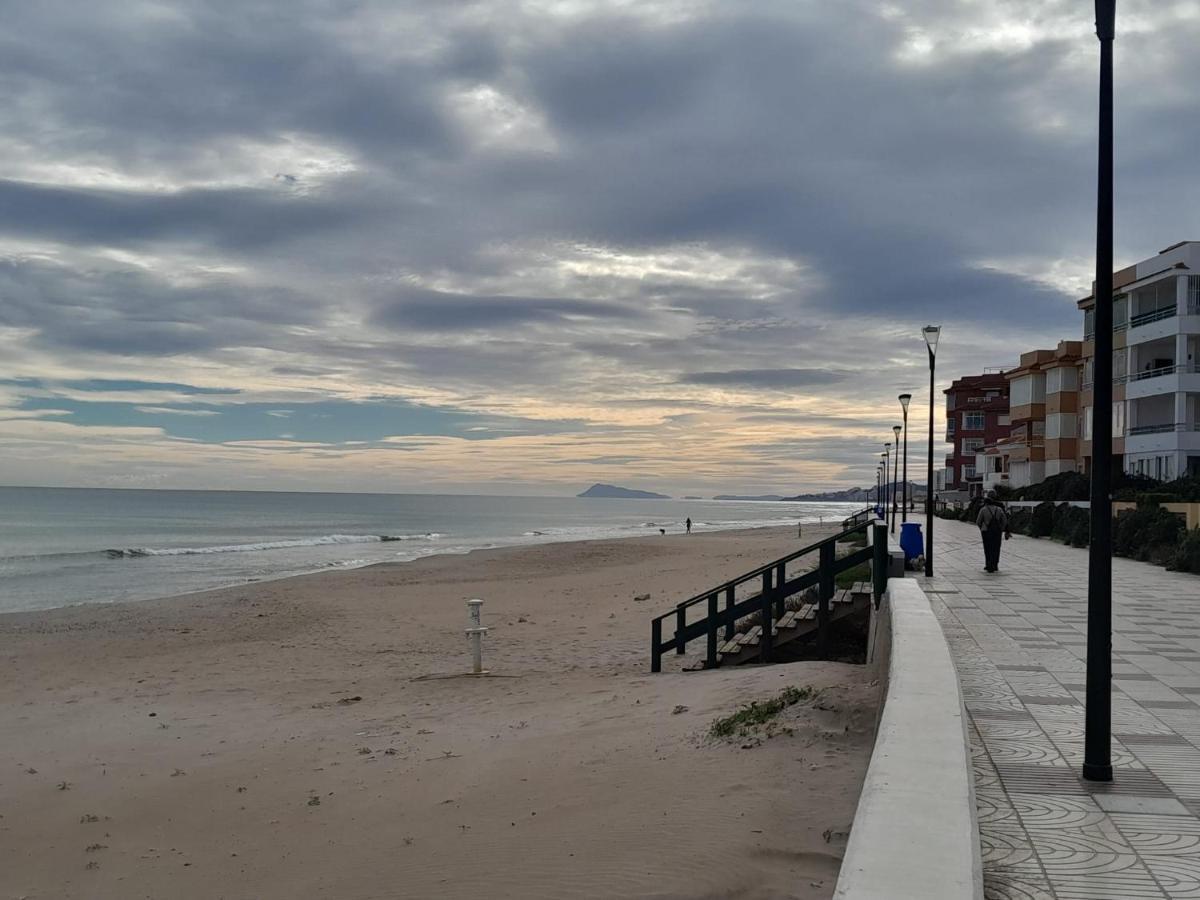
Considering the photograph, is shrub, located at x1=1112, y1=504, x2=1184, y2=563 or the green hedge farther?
shrub, located at x1=1112, y1=504, x2=1184, y2=563

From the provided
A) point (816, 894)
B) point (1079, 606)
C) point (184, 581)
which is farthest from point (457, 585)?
point (816, 894)

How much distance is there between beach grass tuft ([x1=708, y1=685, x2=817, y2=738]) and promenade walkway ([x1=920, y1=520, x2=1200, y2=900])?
1.43m

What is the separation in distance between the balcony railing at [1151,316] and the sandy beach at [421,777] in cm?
3138

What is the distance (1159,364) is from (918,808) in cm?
4338

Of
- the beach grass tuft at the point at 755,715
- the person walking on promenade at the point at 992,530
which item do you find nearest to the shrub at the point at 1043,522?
the person walking on promenade at the point at 992,530

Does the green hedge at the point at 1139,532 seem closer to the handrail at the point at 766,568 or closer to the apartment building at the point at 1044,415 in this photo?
the handrail at the point at 766,568

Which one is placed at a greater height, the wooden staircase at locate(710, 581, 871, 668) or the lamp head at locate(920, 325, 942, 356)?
the lamp head at locate(920, 325, 942, 356)

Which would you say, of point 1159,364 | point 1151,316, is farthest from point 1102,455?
point 1159,364

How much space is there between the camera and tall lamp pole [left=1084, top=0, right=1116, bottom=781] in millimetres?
5160

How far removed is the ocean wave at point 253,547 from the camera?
49.1m

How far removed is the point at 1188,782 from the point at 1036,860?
1.77m

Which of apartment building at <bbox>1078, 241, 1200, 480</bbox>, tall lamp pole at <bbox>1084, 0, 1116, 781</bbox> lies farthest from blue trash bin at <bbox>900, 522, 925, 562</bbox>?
apartment building at <bbox>1078, 241, 1200, 480</bbox>

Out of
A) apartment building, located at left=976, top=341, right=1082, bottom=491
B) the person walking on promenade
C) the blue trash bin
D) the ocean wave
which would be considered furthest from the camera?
apartment building, located at left=976, top=341, right=1082, bottom=491

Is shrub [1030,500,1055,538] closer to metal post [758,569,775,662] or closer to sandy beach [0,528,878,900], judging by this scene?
sandy beach [0,528,878,900]
